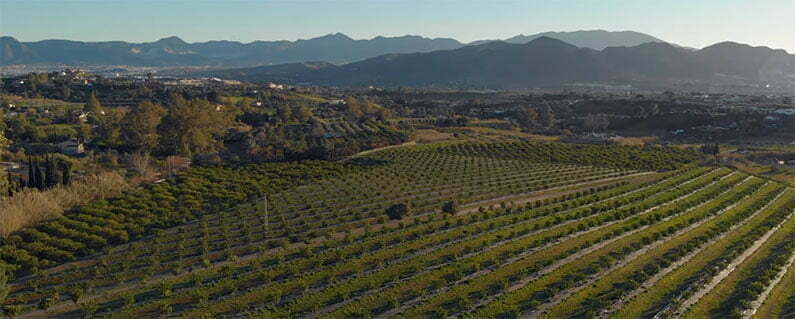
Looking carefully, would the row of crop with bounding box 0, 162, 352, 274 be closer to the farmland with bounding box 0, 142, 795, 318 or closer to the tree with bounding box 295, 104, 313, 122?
the farmland with bounding box 0, 142, 795, 318

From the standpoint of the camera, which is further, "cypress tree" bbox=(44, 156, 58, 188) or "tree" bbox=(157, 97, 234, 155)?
"tree" bbox=(157, 97, 234, 155)

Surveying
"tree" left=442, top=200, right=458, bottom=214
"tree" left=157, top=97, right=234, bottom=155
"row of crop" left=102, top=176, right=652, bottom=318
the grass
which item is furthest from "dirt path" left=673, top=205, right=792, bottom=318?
"tree" left=157, top=97, right=234, bottom=155

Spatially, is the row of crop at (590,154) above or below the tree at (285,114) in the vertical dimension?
below

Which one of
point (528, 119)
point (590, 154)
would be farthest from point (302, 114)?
point (590, 154)

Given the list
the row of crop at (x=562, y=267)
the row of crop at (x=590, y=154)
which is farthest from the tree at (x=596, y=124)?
the row of crop at (x=562, y=267)

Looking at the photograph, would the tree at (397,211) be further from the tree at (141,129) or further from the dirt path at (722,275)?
the tree at (141,129)
